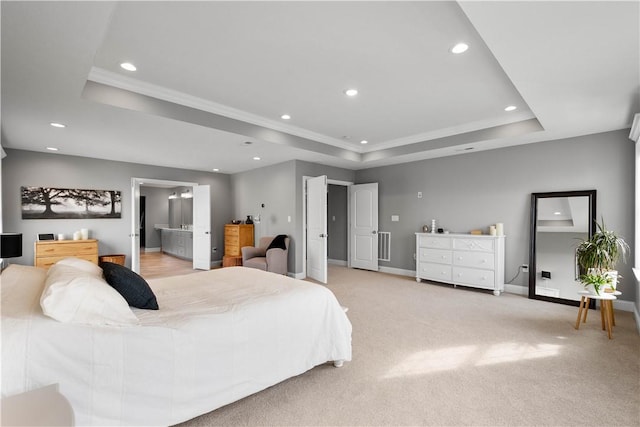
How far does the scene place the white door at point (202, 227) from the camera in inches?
270

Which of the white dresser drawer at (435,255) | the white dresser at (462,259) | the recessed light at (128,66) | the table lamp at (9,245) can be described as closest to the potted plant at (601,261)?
the white dresser at (462,259)

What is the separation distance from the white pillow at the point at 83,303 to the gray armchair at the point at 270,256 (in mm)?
3736

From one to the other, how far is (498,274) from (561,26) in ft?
12.5

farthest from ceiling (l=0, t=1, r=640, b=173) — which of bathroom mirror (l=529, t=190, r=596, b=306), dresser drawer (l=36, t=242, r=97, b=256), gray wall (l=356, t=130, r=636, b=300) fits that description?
dresser drawer (l=36, t=242, r=97, b=256)

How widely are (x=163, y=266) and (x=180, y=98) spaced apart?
17.6 feet

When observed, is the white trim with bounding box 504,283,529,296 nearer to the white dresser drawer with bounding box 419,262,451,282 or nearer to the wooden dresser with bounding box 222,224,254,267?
the white dresser drawer with bounding box 419,262,451,282

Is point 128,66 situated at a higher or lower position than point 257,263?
higher

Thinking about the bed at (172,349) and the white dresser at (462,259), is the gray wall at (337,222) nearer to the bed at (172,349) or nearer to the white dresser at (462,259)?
the white dresser at (462,259)

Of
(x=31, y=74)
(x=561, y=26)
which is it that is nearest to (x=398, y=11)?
(x=561, y=26)

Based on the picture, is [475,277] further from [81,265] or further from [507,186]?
[81,265]

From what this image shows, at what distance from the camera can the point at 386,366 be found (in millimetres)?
2473

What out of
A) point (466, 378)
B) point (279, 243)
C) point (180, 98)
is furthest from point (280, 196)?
point (466, 378)

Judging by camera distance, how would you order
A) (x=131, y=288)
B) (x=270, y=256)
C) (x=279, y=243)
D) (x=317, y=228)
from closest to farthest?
(x=131, y=288) < (x=270, y=256) < (x=317, y=228) < (x=279, y=243)

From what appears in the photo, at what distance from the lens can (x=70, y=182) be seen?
556 centimetres
